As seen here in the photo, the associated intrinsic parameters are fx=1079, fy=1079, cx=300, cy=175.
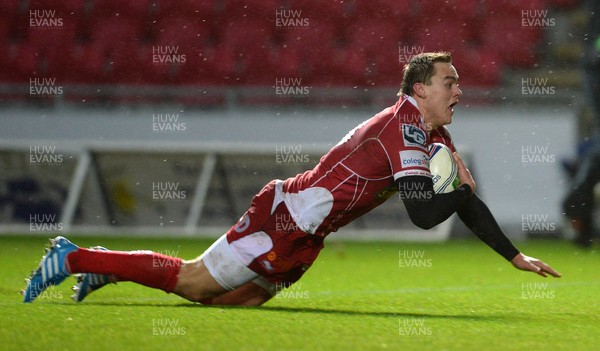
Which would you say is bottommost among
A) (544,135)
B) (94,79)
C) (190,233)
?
(190,233)

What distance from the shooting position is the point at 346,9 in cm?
1220

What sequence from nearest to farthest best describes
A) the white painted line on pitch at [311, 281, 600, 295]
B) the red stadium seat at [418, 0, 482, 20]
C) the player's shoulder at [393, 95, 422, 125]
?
the player's shoulder at [393, 95, 422, 125]
the white painted line on pitch at [311, 281, 600, 295]
the red stadium seat at [418, 0, 482, 20]

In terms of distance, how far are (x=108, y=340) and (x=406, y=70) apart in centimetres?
203

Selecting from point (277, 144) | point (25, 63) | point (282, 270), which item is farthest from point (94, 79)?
point (282, 270)

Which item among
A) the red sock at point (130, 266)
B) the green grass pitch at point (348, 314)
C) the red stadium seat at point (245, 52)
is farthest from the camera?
the red stadium seat at point (245, 52)

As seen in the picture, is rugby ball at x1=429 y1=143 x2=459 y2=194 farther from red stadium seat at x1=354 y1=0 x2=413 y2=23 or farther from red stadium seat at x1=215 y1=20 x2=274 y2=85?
red stadium seat at x1=354 y1=0 x2=413 y2=23

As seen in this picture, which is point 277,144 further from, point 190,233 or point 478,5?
point 478,5

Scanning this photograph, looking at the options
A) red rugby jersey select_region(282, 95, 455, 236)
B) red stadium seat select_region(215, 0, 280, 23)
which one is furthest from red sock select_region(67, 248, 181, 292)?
red stadium seat select_region(215, 0, 280, 23)

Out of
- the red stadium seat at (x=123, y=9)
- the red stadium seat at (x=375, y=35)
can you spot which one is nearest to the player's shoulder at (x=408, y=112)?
the red stadium seat at (x=375, y=35)

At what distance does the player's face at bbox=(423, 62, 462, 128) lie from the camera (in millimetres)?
4980

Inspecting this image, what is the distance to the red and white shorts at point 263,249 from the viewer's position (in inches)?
198

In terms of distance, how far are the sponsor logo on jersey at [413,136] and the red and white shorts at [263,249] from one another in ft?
2.19

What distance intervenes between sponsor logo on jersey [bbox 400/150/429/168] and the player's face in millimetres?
327

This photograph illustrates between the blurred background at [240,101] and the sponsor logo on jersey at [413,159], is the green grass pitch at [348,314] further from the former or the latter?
the blurred background at [240,101]
